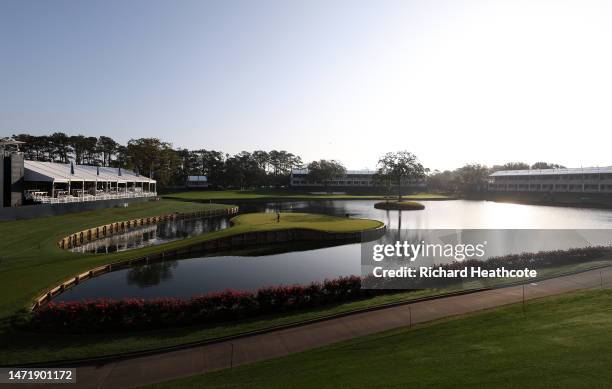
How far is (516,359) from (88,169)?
76260mm

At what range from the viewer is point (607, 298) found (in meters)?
16.2

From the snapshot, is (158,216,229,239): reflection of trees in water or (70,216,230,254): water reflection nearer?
(70,216,230,254): water reflection

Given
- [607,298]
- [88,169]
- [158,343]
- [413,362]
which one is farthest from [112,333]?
[88,169]

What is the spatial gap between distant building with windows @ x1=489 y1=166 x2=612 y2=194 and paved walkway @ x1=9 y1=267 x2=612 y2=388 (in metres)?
108

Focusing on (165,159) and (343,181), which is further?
(343,181)

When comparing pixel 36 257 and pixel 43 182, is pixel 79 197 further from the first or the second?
pixel 36 257

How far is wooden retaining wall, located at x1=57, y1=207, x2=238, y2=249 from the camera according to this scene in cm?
3931

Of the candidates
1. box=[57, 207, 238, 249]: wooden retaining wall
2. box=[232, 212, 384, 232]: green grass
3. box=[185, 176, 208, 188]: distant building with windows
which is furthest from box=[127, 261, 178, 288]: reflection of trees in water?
box=[185, 176, 208, 188]: distant building with windows

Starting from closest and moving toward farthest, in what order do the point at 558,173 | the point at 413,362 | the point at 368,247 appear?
the point at 413,362 < the point at 368,247 < the point at 558,173

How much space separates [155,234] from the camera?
1900 inches

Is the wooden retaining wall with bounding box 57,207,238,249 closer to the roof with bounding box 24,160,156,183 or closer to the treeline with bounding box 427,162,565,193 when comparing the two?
the roof with bounding box 24,160,156,183

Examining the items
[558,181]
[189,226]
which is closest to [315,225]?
[189,226]

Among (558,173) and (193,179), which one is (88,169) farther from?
(558,173)

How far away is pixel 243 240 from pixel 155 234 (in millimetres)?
15444
